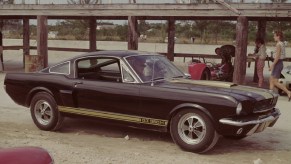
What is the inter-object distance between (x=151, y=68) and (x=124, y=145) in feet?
4.38

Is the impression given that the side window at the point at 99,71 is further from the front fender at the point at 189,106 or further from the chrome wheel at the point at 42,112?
the front fender at the point at 189,106

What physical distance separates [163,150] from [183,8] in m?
8.51

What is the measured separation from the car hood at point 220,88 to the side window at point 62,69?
188cm

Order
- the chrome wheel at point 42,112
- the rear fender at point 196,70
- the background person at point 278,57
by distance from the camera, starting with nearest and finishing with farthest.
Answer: the chrome wheel at point 42,112, the background person at point 278,57, the rear fender at point 196,70

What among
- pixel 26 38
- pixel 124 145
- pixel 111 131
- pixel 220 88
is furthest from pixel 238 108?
pixel 26 38

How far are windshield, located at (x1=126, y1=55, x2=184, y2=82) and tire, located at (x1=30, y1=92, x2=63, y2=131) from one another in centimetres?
162

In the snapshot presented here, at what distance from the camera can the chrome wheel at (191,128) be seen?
238 inches

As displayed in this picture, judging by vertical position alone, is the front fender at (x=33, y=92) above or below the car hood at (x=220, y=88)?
below

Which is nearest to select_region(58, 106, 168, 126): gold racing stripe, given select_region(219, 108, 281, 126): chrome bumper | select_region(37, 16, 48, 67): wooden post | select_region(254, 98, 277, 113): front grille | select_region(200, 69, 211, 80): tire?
select_region(219, 108, 281, 126): chrome bumper

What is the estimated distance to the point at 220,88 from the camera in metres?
6.34

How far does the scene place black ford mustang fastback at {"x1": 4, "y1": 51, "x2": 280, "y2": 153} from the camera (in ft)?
19.5

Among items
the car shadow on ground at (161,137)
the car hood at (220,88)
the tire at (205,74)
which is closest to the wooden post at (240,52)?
the tire at (205,74)

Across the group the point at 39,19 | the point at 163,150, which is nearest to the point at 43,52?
the point at 39,19

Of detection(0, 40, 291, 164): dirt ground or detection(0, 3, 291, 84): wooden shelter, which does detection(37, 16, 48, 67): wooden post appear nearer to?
detection(0, 3, 291, 84): wooden shelter
